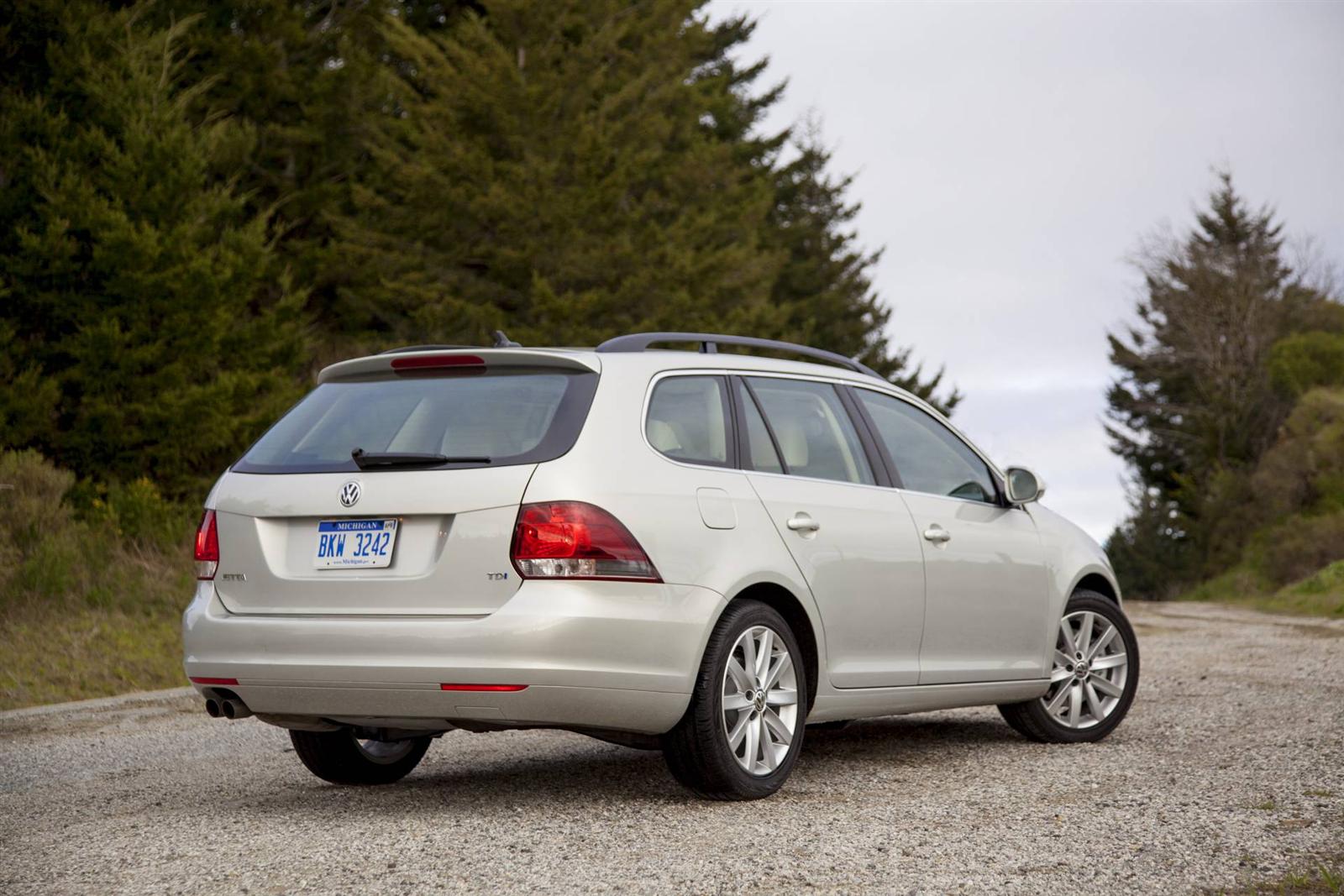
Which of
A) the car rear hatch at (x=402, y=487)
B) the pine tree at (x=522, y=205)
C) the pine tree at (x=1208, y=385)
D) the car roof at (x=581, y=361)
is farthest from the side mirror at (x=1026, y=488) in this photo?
the pine tree at (x=1208, y=385)

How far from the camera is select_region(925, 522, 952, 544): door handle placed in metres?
7.09

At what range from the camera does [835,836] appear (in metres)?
5.30

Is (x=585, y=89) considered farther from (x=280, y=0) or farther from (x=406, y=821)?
(x=406, y=821)

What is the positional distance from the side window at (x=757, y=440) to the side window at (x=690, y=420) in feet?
0.35

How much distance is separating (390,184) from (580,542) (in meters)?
27.0

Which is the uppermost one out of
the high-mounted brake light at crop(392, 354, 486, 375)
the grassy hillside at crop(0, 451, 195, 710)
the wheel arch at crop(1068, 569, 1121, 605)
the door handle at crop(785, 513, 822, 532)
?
the high-mounted brake light at crop(392, 354, 486, 375)

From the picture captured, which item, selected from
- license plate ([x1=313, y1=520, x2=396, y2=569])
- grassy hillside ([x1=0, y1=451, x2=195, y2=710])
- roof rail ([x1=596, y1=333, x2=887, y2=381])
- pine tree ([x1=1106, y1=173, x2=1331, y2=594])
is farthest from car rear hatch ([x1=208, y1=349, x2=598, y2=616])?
pine tree ([x1=1106, y1=173, x2=1331, y2=594])

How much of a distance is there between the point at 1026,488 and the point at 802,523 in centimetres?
181

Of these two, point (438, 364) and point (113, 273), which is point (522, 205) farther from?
point (438, 364)

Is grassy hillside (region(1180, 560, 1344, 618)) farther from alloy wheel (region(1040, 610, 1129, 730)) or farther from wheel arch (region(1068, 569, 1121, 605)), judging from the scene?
alloy wheel (region(1040, 610, 1129, 730))

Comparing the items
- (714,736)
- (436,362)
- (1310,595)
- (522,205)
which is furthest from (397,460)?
(522,205)

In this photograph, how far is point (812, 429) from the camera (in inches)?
270

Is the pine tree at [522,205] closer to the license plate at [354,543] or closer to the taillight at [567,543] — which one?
the license plate at [354,543]

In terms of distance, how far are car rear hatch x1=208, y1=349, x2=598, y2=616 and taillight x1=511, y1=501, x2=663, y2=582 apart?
0.18 feet
